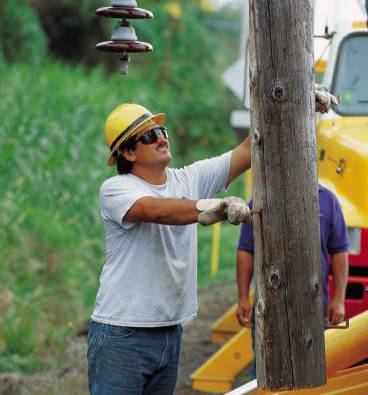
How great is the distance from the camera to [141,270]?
4.74 metres

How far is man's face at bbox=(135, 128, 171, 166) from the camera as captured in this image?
4.85 meters

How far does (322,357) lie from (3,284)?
4692 mm

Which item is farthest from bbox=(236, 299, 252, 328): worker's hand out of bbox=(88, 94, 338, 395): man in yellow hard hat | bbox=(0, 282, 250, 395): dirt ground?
bbox=(88, 94, 338, 395): man in yellow hard hat

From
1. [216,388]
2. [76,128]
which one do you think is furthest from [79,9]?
[216,388]

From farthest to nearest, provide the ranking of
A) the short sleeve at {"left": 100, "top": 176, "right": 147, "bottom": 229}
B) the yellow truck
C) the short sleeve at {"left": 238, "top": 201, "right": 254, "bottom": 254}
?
1. the short sleeve at {"left": 238, "top": 201, "right": 254, "bottom": 254}
2. the yellow truck
3. the short sleeve at {"left": 100, "top": 176, "right": 147, "bottom": 229}

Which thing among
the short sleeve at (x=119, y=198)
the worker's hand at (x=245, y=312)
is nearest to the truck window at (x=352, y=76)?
the worker's hand at (x=245, y=312)

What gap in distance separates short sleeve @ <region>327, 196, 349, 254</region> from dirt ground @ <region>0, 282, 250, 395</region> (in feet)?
6.74

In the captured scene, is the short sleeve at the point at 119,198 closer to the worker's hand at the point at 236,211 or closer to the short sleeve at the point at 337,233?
the worker's hand at the point at 236,211

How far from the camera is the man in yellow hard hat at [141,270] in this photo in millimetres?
4707

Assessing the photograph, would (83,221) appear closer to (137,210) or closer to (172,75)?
(137,210)

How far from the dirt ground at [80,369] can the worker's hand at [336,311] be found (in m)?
1.87

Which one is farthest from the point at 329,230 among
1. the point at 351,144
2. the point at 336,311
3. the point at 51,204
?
the point at 51,204

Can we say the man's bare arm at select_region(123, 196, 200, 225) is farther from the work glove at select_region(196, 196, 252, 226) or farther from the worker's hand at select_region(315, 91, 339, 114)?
the worker's hand at select_region(315, 91, 339, 114)

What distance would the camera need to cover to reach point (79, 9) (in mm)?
18703
